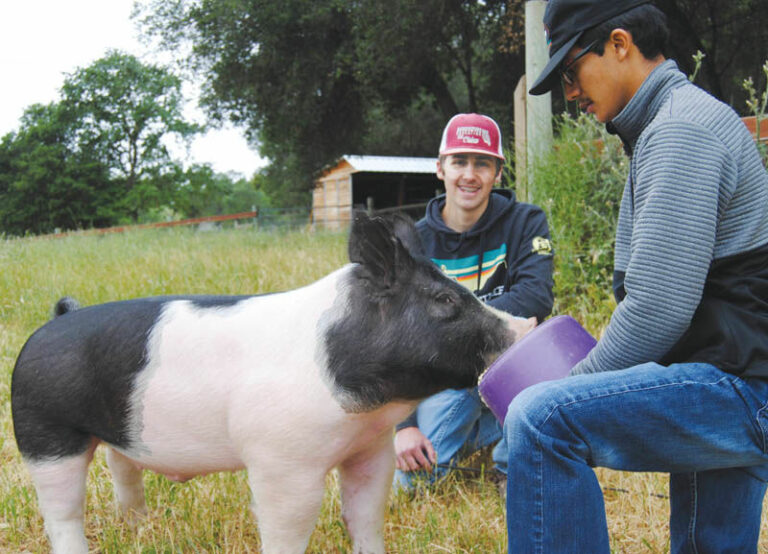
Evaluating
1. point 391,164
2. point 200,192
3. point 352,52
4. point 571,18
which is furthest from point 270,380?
point 200,192

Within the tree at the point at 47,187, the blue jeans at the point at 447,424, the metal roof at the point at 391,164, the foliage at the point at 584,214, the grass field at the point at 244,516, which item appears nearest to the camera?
the grass field at the point at 244,516

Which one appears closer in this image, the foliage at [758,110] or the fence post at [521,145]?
the foliage at [758,110]

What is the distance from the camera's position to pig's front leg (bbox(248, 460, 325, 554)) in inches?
82.1

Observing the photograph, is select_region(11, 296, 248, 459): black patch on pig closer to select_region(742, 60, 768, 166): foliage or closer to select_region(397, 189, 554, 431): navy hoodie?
select_region(397, 189, 554, 431): navy hoodie

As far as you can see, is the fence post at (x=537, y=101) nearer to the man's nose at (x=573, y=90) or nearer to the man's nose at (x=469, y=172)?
the man's nose at (x=469, y=172)

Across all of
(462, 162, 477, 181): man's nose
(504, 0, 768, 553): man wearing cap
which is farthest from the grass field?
(462, 162, 477, 181): man's nose

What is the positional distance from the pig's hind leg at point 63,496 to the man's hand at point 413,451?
59.1 inches

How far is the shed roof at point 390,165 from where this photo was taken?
1035 inches

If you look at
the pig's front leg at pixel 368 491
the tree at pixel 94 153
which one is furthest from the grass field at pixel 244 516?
the tree at pixel 94 153

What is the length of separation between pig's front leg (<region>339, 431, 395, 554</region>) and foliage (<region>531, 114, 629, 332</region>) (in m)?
3.16

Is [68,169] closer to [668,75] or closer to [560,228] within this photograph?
[560,228]

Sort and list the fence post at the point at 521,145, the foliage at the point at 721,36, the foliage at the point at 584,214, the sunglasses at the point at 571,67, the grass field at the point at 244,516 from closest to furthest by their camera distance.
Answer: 1. the sunglasses at the point at 571,67
2. the grass field at the point at 244,516
3. the foliage at the point at 584,214
4. the fence post at the point at 521,145
5. the foliage at the point at 721,36

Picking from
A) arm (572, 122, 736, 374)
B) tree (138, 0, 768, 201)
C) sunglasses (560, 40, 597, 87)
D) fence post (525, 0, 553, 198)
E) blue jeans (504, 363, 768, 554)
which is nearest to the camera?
arm (572, 122, 736, 374)

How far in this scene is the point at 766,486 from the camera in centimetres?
227
